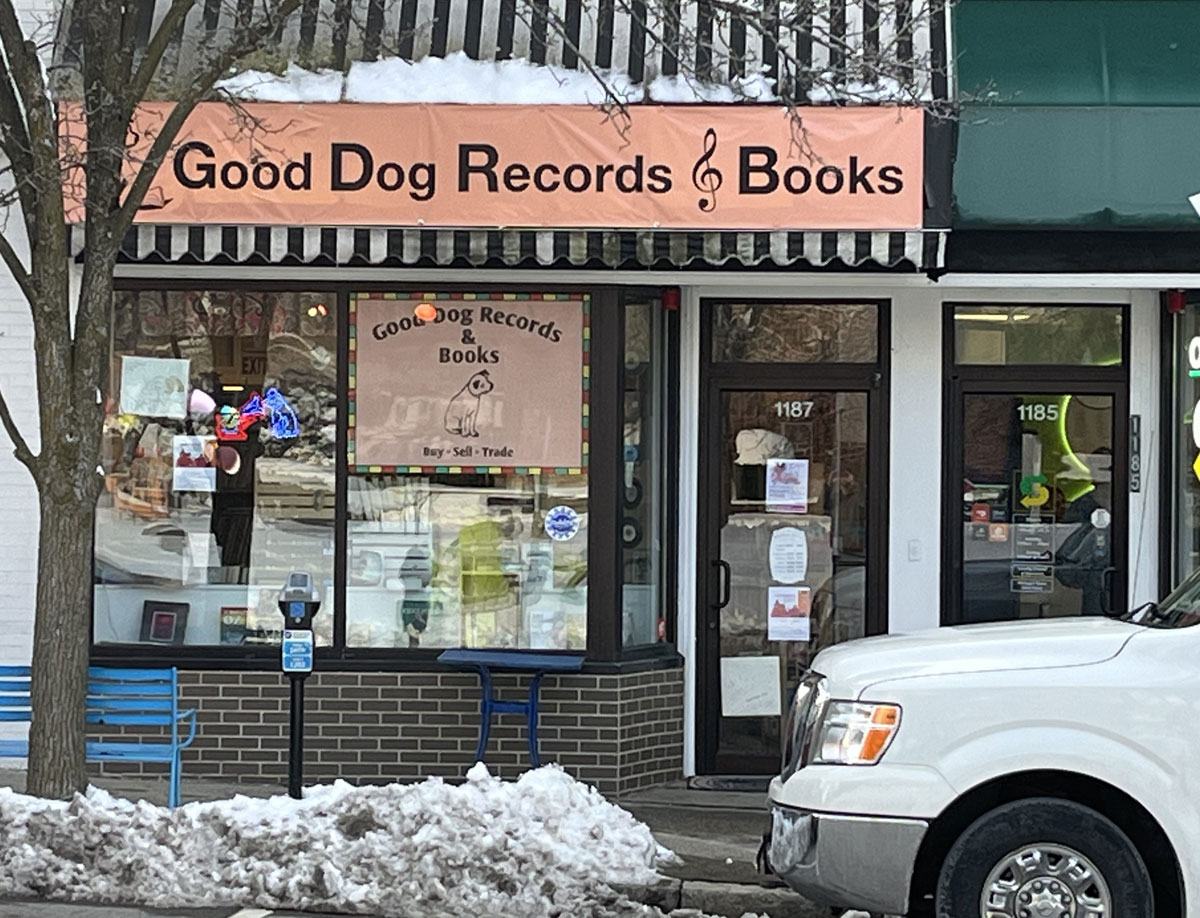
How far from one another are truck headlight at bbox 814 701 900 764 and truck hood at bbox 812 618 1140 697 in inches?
3.1

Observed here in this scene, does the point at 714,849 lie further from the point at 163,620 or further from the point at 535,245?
the point at 163,620

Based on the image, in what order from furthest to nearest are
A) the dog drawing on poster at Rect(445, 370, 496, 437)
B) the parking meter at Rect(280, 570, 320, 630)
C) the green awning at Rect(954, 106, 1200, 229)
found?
the dog drawing on poster at Rect(445, 370, 496, 437), the green awning at Rect(954, 106, 1200, 229), the parking meter at Rect(280, 570, 320, 630)

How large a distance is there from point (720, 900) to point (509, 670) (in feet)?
7.95

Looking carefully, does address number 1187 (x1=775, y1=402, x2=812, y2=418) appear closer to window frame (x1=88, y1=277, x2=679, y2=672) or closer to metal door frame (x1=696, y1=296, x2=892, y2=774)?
metal door frame (x1=696, y1=296, x2=892, y2=774)

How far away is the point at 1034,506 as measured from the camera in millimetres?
10555

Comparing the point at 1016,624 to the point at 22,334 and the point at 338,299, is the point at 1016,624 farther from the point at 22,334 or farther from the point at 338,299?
the point at 22,334

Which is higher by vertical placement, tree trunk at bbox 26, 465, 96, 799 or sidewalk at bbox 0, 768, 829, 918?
tree trunk at bbox 26, 465, 96, 799

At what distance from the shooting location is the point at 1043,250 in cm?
987

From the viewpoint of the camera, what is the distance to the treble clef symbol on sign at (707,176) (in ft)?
30.3

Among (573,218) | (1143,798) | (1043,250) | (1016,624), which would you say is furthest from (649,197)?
(1143,798)

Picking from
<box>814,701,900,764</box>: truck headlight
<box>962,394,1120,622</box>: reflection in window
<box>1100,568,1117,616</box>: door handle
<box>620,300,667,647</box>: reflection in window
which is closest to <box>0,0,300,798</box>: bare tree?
<box>620,300,667,647</box>: reflection in window

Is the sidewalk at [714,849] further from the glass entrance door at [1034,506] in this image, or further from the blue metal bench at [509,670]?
the glass entrance door at [1034,506]

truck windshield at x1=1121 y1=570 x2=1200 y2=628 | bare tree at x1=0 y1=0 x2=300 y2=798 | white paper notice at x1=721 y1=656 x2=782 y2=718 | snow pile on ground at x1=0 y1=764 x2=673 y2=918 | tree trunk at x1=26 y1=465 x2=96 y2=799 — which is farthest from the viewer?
white paper notice at x1=721 y1=656 x2=782 y2=718

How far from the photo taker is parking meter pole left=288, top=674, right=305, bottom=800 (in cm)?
851
